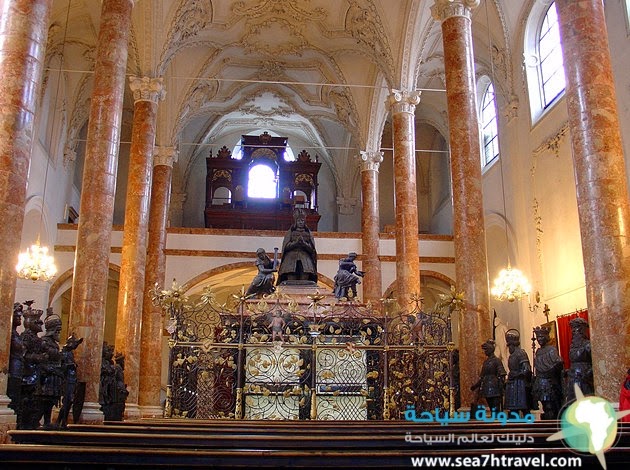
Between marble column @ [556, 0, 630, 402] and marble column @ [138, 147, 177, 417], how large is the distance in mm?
10556

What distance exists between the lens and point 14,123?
681cm

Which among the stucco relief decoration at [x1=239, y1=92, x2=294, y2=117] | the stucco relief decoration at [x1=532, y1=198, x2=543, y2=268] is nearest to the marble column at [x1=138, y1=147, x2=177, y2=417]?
the stucco relief decoration at [x1=239, y1=92, x2=294, y2=117]

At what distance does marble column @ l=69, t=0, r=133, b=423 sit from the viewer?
943 centimetres

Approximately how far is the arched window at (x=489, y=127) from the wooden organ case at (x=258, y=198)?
7293 mm

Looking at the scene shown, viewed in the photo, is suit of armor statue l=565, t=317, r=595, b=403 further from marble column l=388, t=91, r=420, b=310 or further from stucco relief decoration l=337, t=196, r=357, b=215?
stucco relief decoration l=337, t=196, r=357, b=215

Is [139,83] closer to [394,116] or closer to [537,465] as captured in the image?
[394,116]

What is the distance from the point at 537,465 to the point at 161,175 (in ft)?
60.3

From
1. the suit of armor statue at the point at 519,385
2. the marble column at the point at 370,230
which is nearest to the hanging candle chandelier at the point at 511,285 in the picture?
the marble column at the point at 370,230

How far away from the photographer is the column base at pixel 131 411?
1306 centimetres

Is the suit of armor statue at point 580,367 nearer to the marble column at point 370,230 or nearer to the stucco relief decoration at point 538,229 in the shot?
the stucco relief decoration at point 538,229

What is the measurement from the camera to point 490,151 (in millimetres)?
19922

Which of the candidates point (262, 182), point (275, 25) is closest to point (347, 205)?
point (262, 182)

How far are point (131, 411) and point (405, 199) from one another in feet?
25.6

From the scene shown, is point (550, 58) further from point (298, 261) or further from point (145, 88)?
point (145, 88)
